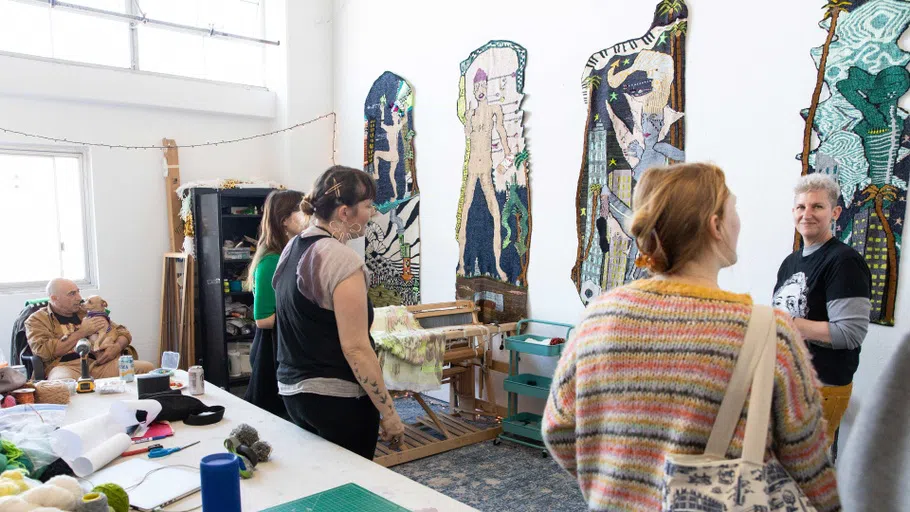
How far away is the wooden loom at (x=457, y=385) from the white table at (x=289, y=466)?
5.24 ft

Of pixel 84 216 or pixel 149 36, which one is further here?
pixel 149 36

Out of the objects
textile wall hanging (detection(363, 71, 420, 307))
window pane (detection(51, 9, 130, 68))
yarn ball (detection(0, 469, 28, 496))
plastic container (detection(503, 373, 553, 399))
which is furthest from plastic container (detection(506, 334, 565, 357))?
window pane (detection(51, 9, 130, 68))

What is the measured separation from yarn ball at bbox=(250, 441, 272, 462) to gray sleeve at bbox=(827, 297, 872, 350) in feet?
6.25

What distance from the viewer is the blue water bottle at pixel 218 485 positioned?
1.25 metres

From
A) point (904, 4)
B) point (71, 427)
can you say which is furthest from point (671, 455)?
point (904, 4)

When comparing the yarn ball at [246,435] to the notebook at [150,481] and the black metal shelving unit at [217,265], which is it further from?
the black metal shelving unit at [217,265]

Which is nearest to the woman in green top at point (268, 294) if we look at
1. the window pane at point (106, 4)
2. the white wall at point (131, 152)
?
the white wall at point (131, 152)

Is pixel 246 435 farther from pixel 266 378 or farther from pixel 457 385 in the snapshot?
pixel 457 385

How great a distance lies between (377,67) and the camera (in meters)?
5.37

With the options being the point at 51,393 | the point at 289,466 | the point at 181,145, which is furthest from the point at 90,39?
the point at 289,466

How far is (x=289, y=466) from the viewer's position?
1.72 m

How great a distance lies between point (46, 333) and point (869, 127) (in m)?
4.51

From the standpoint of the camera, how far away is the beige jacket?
147 inches

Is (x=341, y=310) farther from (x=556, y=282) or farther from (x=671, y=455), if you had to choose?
(x=556, y=282)
